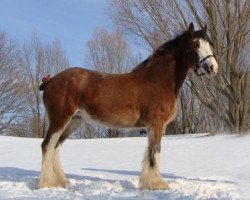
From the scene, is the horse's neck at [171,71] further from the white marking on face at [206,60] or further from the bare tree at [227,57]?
the bare tree at [227,57]

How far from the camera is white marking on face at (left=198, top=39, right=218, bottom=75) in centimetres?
679

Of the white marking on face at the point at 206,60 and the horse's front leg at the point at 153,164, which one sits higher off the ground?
Answer: the white marking on face at the point at 206,60

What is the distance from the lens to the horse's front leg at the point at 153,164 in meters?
6.64

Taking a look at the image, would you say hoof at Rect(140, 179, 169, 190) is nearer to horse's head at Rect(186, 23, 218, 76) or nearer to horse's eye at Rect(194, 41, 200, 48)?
horse's head at Rect(186, 23, 218, 76)

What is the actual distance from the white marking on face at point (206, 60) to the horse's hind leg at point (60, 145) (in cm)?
217

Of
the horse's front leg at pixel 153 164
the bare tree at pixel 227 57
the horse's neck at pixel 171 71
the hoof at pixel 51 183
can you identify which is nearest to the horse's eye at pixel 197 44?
the horse's neck at pixel 171 71

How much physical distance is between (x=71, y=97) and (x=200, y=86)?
15.9 meters

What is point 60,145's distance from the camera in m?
7.54

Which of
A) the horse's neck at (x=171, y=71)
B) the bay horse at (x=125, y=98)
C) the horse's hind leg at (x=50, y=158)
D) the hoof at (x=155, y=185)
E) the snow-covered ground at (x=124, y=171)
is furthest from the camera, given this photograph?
the horse's neck at (x=171, y=71)

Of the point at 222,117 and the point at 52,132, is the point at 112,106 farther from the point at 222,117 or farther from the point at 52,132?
A: the point at 222,117

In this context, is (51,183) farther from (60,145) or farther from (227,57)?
(227,57)

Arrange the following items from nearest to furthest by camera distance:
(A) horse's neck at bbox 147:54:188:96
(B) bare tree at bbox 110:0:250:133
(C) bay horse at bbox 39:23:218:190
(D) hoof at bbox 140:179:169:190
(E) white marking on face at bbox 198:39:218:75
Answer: (D) hoof at bbox 140:179:169:190 → (E) white marking on face at bbox 198:39:218:75 → (C) bay horse at bbox 39:23:218:190 → (A) horse's neck at bbox 147:54:188:96 → (B) bare tree at bbox 110:0:250:133

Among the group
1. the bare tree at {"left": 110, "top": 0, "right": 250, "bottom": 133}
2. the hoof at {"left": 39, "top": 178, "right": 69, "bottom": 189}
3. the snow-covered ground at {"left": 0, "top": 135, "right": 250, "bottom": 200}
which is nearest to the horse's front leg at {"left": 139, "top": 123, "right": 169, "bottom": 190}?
the snow-covered ground at {"left": 0, "top": 135, "right": 250, "bottom": 200}

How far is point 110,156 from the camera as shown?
37.9 ft
